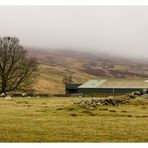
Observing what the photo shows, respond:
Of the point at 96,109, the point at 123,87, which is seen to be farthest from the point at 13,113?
the point at 123,87

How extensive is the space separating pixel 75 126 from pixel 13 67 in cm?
7182

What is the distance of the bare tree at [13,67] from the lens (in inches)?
3994

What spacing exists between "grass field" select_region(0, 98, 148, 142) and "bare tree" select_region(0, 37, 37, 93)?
191 feet

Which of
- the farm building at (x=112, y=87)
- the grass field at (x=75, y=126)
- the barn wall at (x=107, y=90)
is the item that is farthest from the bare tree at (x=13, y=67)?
the grass field at (x=75, y=126)

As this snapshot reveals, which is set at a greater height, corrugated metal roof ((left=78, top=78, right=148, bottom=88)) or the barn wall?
corrugated metal roof ((left=78, top=78, right=148, bottom=88))

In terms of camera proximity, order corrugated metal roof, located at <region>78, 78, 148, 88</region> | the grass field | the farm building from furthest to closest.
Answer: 1. corrugated metal roof, located at <region>78, 78, 148, 88</region>
2. the farm building
3. the grass field

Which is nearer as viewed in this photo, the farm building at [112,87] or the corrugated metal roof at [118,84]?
the farm building at [112,87]

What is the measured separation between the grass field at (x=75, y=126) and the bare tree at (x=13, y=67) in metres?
58.2

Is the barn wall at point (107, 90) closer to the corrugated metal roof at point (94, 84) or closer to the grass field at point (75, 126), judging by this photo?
the corrugated metal roof at point (94, 84)

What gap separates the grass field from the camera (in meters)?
26.7

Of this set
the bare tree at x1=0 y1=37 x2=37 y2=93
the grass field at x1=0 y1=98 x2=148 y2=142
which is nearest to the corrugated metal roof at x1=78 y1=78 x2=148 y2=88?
the bare tree at x1=0 y1=37 x2=37 y2=93

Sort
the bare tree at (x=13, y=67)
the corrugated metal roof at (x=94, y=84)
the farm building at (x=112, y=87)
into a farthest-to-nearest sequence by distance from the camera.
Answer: the corrugated metal roof at (x=94, y=84) < the farm building at (x=112, y=87) < the bare tree at (x=13, y=67)

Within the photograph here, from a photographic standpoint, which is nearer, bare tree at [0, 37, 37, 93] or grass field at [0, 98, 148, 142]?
grass field at [0, 98, 148, 142]

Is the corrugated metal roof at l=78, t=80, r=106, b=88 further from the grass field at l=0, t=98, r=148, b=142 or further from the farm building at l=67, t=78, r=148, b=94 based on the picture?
the grass field at l=0, t=98, r=148, b=142
